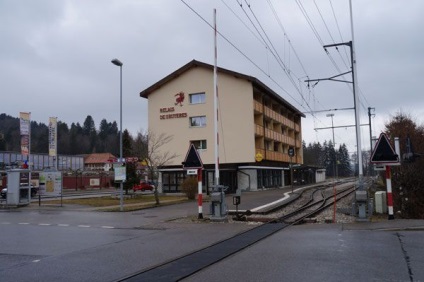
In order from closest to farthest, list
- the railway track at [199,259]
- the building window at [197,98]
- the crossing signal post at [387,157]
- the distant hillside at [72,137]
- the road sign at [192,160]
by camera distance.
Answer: the railway track at [199,259] → the crossing signal post at [387,157] → the road sign at [192,160] → the building window at [197,98] → the distant hillside at [72,137]

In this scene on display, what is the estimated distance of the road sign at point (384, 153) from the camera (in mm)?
15727

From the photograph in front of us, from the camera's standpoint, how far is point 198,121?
1919 inches

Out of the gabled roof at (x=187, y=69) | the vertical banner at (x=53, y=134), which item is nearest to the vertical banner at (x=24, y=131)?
the vertical banner at (x=53, y=134)

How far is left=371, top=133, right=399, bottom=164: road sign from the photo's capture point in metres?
15.7

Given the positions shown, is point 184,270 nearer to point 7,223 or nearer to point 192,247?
point 192,247

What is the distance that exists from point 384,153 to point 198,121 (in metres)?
33.9

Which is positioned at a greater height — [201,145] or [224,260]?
[201,145]

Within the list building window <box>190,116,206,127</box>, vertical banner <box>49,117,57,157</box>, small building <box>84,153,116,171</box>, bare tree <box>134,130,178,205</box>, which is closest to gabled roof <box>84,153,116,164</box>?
small building <box>84,153,116,171</box>

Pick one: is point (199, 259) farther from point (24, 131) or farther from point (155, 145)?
point (155, 145)

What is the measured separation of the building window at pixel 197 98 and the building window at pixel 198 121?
1810 mm

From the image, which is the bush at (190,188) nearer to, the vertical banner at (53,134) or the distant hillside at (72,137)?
the vertical banner at (53,134)

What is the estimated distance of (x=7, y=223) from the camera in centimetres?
1806

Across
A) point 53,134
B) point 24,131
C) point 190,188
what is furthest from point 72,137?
point 190,188

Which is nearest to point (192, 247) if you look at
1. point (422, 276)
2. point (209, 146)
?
point (422, 276)
